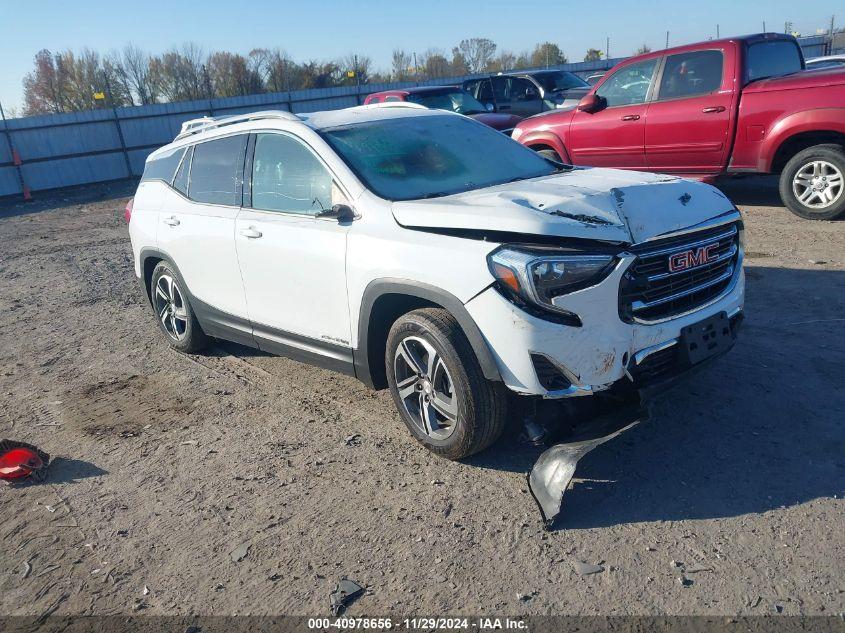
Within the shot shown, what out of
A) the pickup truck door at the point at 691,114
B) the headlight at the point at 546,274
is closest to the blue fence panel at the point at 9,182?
the pickup truck door at the point at 691,114

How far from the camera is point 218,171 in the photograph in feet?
16.7

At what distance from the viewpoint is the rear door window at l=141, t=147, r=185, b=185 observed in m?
5.69

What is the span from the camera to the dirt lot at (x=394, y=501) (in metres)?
2.82

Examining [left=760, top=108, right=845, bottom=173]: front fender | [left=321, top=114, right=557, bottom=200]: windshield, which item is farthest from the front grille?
[left=760, top=108, right=845, bottom=173]: front fender

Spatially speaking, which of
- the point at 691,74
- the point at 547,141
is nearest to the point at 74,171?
the point at 547,141

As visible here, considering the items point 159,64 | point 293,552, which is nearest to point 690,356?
point 293,552

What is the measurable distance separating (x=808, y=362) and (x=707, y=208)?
61.6 inches

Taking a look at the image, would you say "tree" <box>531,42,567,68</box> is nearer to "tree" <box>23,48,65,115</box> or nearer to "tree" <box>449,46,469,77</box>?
"tree" <box>449,46,469,77</box>

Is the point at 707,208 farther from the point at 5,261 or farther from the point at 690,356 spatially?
the point at 5,261

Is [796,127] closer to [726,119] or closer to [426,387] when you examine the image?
[726,119]

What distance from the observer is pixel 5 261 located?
10711mm

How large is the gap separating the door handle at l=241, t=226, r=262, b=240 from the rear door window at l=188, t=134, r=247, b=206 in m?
0.31

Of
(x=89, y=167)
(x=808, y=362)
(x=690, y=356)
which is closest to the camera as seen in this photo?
(x=690, y=356)

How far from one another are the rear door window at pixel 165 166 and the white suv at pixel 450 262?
0.58 meters
